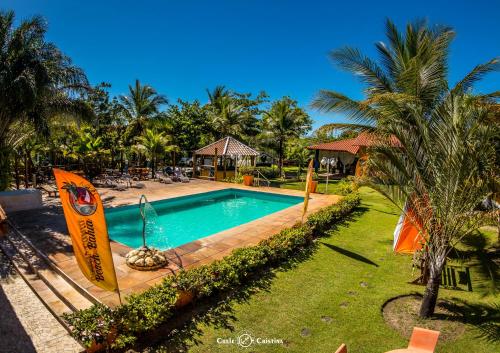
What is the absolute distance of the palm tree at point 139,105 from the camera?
84.7 ft

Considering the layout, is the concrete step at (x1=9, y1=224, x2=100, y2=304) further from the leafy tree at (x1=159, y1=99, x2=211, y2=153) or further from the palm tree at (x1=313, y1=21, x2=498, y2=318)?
the leafy tree at (x1=159, y1=99, x2=211, y2=153)

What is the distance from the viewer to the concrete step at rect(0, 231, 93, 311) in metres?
5.53

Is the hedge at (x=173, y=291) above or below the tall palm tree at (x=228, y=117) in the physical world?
below

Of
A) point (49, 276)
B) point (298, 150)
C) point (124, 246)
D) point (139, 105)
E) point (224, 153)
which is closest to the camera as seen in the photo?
point (49, 276)

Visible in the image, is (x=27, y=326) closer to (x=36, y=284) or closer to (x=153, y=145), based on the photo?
(x=36, y=284)

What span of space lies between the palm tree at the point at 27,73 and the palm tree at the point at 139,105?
1392cm

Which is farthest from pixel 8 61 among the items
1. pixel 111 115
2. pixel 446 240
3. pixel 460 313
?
pixel 111 115

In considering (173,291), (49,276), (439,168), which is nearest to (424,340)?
(439,168)

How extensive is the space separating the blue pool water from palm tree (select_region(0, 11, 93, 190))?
4.71m

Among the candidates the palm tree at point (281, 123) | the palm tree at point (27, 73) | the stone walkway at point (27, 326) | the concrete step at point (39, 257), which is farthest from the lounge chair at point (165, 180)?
the stone walkway at point (27, 326)

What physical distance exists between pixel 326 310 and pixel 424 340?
6.44 ft

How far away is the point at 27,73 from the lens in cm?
970

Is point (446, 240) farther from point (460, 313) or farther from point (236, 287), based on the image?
point (236, 287)

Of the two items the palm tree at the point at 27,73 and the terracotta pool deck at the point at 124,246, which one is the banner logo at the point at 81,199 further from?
the palm tree at the point at 27,73
